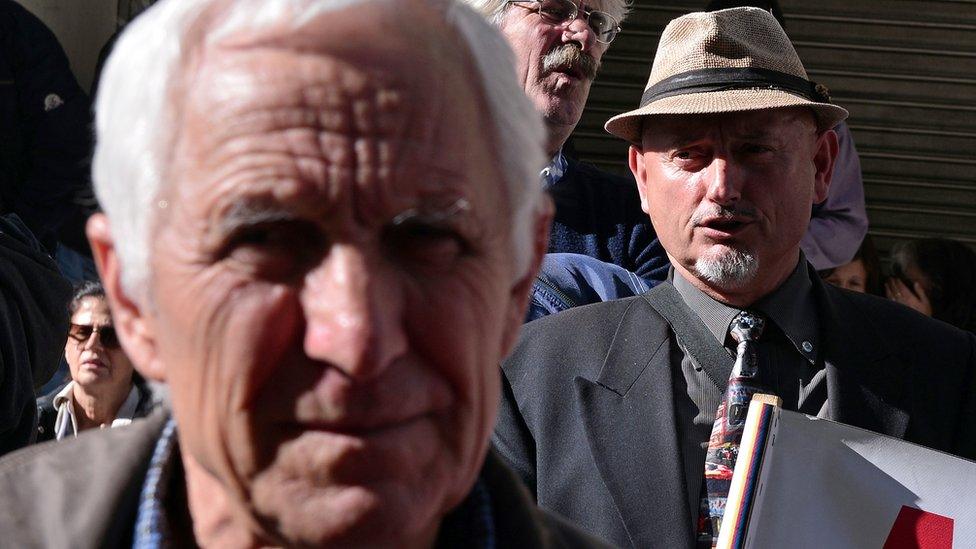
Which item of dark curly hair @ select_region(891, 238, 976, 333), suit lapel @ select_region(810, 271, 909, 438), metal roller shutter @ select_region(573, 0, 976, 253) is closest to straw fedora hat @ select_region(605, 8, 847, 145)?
suit lapel @ select_region(810, 271, 909, 438)

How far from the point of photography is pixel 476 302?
1.71m

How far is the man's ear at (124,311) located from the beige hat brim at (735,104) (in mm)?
1790

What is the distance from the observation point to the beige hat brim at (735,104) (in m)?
3.27

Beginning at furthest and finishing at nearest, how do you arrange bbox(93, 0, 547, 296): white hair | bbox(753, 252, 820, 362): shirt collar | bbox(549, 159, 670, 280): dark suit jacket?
bbox(549, 159, 670, 280): dark suit jacket → bbox(753, 252, 820, 362): shirt collar → bbox(93, 0, 547, 296): white hair

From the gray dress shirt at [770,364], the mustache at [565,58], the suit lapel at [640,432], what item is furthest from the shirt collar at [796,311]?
the mustache at [565,58]

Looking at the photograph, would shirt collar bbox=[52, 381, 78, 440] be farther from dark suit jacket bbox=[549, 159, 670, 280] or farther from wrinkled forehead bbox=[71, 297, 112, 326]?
dark suit jacket bbox=[549, 159, 670, 280]

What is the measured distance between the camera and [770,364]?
3.12 metres

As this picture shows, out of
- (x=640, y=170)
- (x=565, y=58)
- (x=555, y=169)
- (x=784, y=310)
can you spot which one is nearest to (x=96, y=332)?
(x=555, y=169)

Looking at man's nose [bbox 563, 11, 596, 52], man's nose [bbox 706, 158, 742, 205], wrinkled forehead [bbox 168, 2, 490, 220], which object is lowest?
man's nose [bbox 706, 158, 742, 205]

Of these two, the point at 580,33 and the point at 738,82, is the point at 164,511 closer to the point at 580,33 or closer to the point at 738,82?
the point at 738,82

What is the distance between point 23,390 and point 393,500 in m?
2.09

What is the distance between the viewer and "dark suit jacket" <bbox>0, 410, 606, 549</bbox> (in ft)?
5.90

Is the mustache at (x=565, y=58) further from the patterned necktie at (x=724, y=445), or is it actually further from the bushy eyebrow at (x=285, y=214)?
the bushy eyebrow at (x=285, y=214)

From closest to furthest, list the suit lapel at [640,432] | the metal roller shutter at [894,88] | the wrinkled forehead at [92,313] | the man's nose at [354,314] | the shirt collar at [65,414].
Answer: the man's nose at [354,314]
the suit lapel at [640,432]
the shirt collar at [65,414]
the wrinkled forehead at [92,313]
the metal roller shutter at [894,88]
